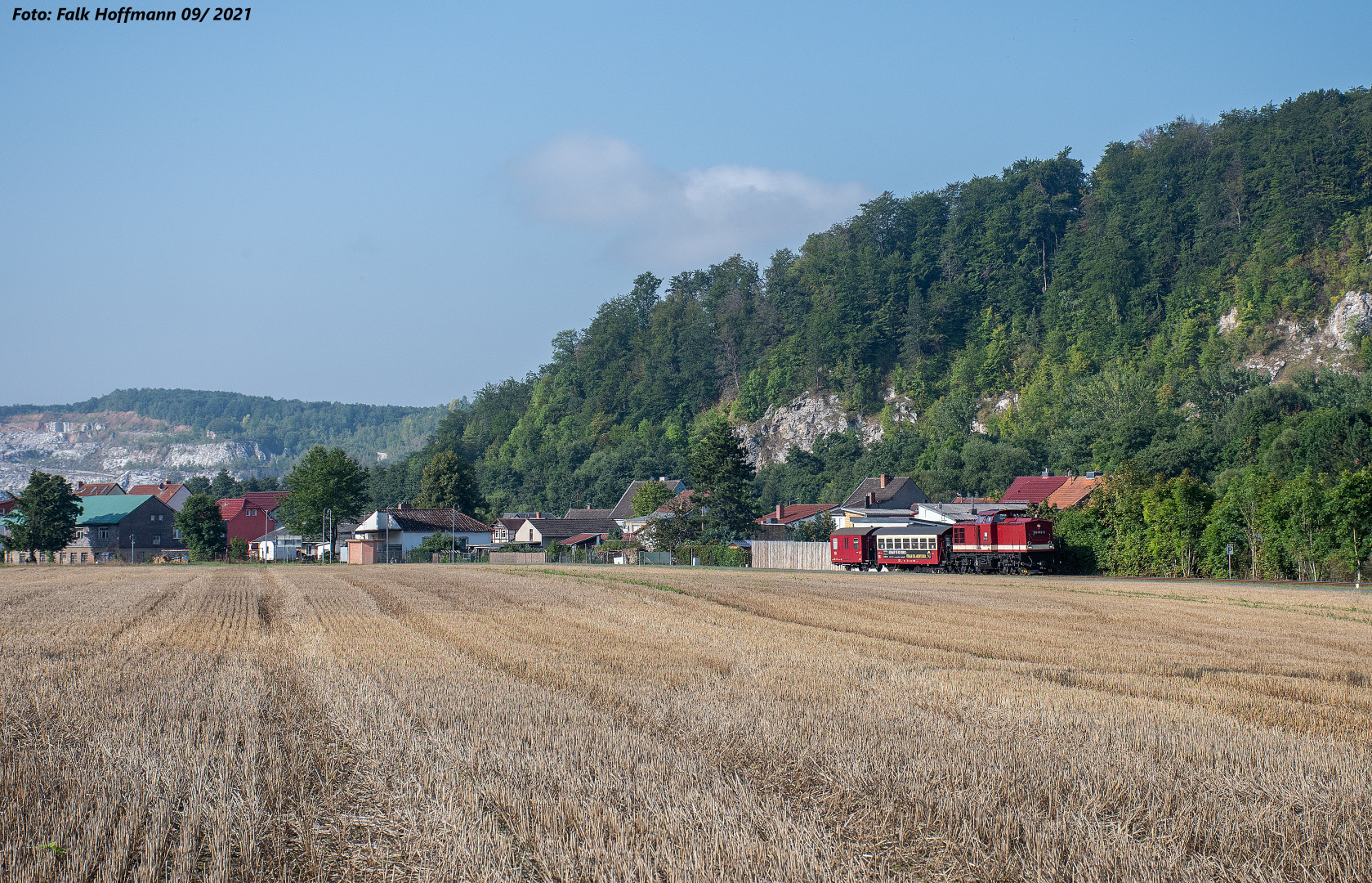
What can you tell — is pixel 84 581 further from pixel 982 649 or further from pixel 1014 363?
pixel 1014 363

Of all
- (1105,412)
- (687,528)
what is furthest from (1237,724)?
(1105,412)

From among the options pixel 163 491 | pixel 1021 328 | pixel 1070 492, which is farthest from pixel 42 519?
pixel 1021 328

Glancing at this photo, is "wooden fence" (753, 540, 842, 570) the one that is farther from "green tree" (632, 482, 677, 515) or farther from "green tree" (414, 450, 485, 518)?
"green tree" (414, 450, 485, 518)

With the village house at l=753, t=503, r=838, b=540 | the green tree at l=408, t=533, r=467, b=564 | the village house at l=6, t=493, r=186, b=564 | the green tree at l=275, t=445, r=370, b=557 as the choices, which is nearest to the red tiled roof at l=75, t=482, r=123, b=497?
the village house at l=6, t=493, r=186, b=564

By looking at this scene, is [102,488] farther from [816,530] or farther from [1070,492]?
[1070,492]

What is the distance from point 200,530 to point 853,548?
6416 centimetres

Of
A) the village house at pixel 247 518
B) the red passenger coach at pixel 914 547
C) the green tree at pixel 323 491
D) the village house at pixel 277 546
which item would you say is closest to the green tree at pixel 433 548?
the green tree at pixel 323 491

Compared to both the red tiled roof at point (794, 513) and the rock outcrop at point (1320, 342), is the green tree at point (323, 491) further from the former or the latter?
the rock outcrop at point (1320, 342)

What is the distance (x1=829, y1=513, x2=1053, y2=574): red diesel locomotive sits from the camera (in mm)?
56719

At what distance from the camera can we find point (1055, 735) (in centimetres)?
937

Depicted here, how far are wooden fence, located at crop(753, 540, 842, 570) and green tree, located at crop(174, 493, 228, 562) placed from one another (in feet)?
179

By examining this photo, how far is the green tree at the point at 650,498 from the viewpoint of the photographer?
365ft

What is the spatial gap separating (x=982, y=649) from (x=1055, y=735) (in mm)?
8129

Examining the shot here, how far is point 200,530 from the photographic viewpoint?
95938 millimetres
